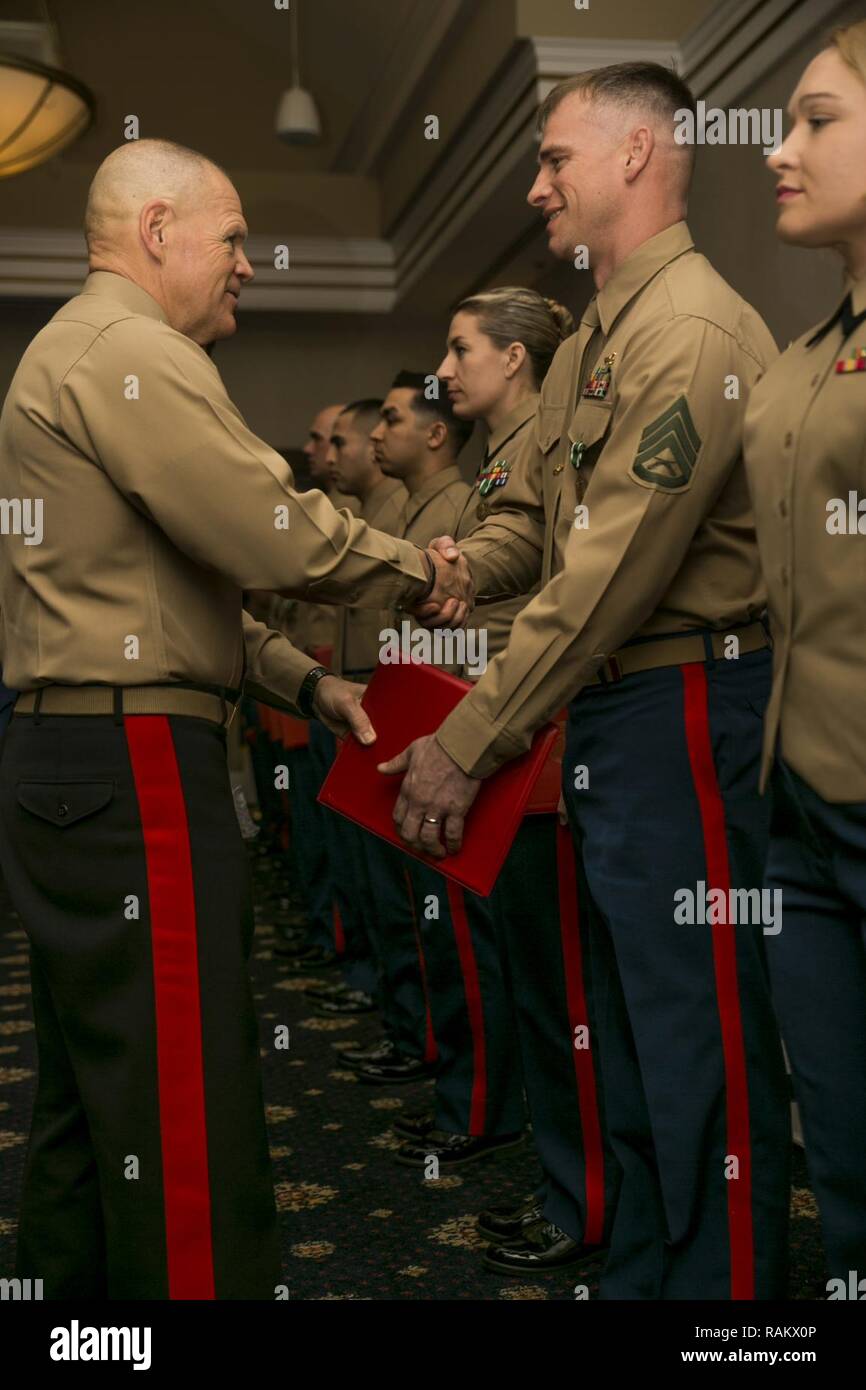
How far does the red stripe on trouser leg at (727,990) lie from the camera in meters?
1.67

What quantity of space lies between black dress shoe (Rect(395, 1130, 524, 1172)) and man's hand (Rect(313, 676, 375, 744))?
40.6 inches

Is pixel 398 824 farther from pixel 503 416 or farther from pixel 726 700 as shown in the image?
pixel 503 416

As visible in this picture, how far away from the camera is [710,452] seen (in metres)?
1.64

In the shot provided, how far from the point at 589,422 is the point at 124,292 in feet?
1.93

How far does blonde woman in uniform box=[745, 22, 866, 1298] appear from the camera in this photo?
1.33 metres

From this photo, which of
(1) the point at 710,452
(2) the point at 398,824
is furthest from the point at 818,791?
(2) the point at 398,824

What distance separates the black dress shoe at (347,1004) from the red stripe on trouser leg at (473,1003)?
1.24 m

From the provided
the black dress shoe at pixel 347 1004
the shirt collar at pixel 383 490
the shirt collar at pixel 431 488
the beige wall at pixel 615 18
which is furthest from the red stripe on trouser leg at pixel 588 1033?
the beige wall at pixel 615 18

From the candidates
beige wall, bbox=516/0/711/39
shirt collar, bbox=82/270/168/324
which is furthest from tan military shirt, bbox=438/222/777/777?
beige wall, bbox=516/0/711/39

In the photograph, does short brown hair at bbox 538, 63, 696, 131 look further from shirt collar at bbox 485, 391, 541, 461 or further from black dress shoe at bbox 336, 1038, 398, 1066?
black dress shoe at bbox 336, 1038, 398, 1066

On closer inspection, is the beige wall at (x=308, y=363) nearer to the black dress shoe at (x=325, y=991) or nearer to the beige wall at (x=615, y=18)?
the beige wall at (x=615, y=18)

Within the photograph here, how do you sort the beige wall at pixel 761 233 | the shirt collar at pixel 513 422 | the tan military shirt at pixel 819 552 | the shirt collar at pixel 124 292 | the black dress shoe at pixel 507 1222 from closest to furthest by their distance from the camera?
the tan military shirt at pixel 819 552 → the shirt collar at pixel 124 292 → the black dress shoe at pixel 507 1222 → the shirt collar at pixel 513 422 → the beige wall at pixel 761 233

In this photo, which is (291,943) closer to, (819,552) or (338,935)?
(338,935)
